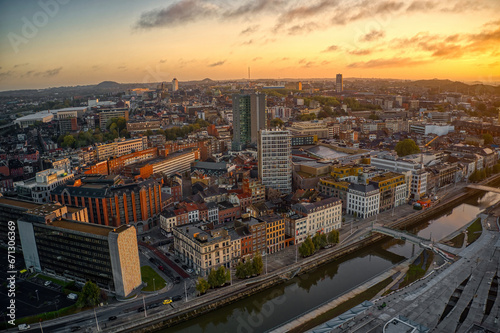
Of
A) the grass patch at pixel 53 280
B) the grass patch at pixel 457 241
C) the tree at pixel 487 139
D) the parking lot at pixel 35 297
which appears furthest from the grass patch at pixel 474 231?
the tree at pixel 487 139

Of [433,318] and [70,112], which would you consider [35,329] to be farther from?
[70,112]

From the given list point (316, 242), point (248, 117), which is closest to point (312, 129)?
point (248, 117)

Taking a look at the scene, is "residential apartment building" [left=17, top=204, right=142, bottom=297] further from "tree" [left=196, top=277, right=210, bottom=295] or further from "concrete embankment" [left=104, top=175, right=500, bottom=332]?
"tree" [left=196, top=277, right=210, bottom=295]

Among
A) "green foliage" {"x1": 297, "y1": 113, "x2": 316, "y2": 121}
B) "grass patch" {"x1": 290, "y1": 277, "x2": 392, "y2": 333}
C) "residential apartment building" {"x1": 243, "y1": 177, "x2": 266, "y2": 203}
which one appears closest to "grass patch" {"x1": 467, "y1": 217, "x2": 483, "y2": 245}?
"grass patch" {"x1": 290, "y1": 277, "x2": 392, "y2": 333}

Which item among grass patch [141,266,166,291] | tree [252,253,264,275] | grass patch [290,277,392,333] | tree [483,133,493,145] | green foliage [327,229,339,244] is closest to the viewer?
grass patch [290,277,392,333]

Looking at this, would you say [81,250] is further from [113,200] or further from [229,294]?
[229,294]

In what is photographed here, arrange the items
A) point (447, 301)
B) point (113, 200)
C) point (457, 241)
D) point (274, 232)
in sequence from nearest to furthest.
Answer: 1. point (447, 301)
2. point (274, 232)
3. point (457, 241)
4. point (113, 200)
